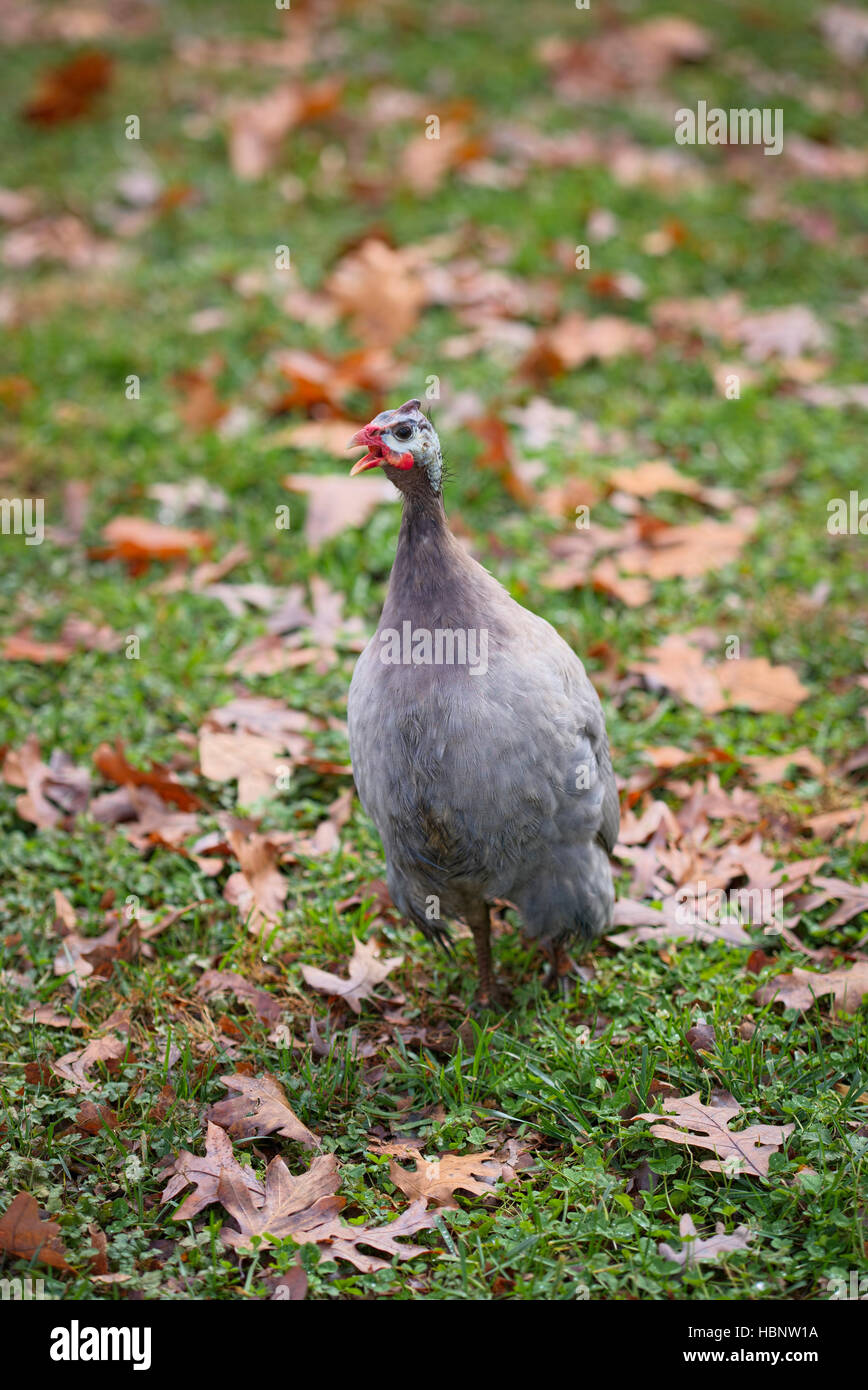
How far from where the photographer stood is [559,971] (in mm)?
3309

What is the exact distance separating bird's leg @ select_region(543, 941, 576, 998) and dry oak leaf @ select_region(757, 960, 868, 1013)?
19.4 inches

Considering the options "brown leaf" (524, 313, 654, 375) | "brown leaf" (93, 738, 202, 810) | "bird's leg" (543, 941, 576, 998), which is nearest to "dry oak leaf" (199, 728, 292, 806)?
"brown leaf" (93, 738, 202, 810)

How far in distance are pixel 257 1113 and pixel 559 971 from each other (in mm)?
898

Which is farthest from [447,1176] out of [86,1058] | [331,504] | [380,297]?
[380,297]

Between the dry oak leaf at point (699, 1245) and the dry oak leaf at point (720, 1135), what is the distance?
0.13 m

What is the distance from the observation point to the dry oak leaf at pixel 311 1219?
257 cm

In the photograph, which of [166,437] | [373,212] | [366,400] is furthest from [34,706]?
[373,212]

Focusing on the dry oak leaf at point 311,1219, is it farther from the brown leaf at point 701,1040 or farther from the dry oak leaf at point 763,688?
the dry oak leaf at point 763,688

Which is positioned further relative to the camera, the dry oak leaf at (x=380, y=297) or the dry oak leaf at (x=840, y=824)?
the dry oak leaf at (x=380, y=297)

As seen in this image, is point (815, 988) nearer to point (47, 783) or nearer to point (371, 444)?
point (371, 444)

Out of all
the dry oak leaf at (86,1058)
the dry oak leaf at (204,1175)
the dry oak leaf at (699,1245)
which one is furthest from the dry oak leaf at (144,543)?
the dry oak leaf at (699,1245)

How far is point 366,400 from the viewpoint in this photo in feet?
18.5

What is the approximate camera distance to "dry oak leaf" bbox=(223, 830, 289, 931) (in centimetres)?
350

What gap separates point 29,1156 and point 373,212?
19.0 ft
